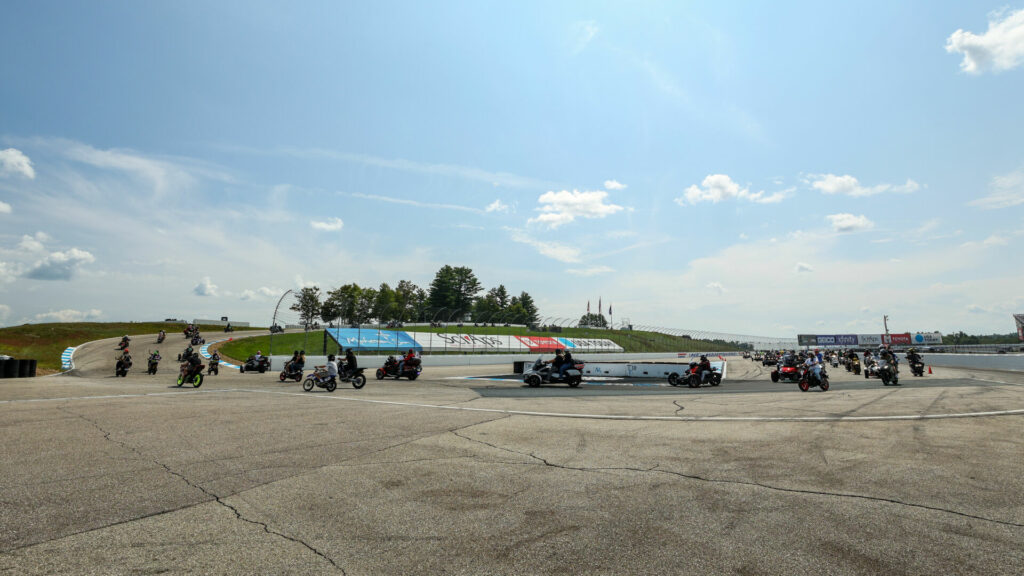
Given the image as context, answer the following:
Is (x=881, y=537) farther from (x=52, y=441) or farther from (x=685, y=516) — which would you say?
(x=52, y=441)

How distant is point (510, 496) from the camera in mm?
4629

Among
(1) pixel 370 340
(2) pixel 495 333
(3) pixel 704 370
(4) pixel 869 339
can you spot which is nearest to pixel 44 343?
(1) pixel 370 340

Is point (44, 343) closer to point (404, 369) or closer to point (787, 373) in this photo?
point (404, 369)

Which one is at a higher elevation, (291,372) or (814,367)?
(814,367)

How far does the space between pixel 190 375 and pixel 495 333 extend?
55642 millimetres

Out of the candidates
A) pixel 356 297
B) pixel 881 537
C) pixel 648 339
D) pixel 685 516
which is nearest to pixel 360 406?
pixel 685 516

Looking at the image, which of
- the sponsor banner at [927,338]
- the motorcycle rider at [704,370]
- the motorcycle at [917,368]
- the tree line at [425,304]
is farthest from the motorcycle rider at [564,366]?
the sponsor banner at [927,338]

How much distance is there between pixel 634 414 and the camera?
10609 mm

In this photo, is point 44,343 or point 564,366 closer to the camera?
point 564,366

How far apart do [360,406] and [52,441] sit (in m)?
5.79

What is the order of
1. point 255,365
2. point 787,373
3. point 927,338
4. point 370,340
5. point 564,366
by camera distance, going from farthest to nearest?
point 927,338
point 370,340
point 255,365
point 787,373
point 564,366

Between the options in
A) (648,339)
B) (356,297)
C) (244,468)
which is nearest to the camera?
(244,468)

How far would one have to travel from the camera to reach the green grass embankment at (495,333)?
4588cm

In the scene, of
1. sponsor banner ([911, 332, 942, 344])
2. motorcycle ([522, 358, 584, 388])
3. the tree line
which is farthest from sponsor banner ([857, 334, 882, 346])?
motorcycle ([522, 358, 584, 388])
